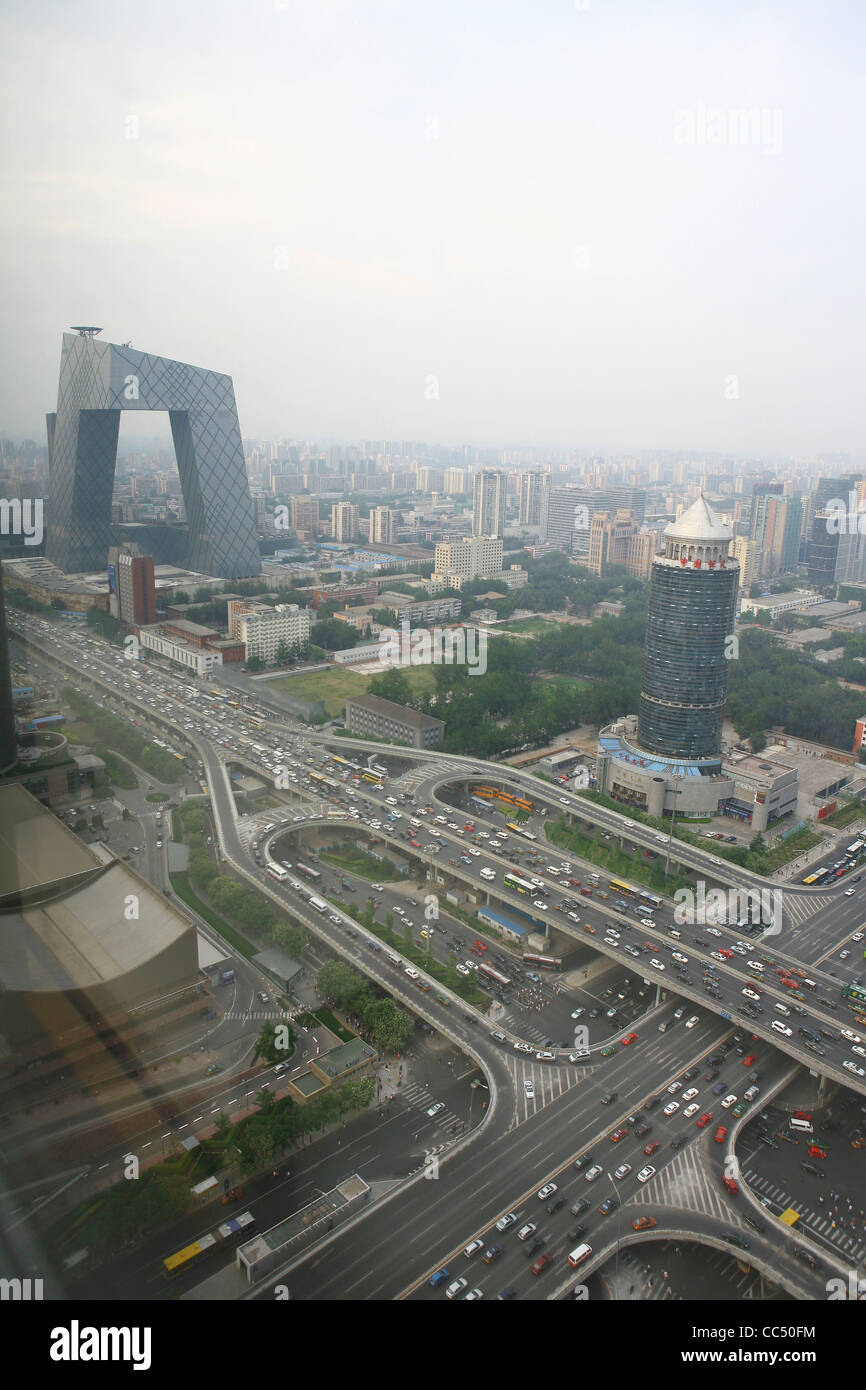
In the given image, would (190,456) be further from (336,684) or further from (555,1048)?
(555,1048)

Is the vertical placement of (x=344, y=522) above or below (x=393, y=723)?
above

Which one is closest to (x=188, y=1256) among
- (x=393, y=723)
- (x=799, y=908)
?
(x=799, y=908)

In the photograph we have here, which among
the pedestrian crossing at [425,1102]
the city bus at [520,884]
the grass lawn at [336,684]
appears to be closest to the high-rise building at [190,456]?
the grass lawn at [336,684]

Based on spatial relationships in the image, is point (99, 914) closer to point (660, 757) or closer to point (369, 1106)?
point (369, 1106)

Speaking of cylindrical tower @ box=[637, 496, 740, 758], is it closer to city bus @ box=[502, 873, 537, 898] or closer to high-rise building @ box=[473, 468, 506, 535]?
city bus @ box=[502, 873, 537, 898]

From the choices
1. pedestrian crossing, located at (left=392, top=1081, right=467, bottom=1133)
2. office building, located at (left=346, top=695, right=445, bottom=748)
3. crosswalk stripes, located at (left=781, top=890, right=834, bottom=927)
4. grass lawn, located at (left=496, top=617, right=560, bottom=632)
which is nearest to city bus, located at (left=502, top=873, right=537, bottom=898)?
crosswalk stripes, located at (left=781, top=890, right=834, bottom=927)

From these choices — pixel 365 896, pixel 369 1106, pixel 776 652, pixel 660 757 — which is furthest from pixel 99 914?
pixel 776 652
